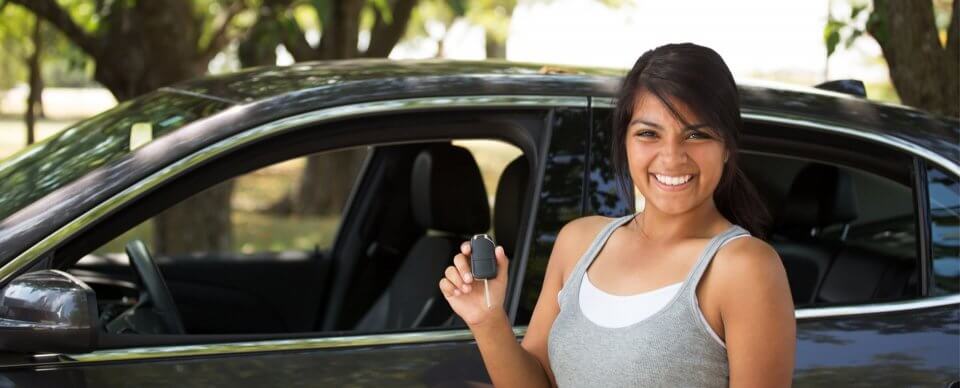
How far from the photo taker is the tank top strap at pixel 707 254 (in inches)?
73.4

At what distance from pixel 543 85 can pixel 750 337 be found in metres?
1.23

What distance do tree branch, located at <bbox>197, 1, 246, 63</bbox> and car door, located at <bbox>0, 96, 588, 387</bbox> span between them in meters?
4.91

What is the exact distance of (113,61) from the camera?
6926mm

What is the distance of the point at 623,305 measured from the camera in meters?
1.91

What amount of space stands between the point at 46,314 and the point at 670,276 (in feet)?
3.84

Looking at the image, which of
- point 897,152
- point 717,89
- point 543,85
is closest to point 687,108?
point 717,89

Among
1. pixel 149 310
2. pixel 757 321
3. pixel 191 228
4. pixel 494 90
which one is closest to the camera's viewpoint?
pixel 757 321

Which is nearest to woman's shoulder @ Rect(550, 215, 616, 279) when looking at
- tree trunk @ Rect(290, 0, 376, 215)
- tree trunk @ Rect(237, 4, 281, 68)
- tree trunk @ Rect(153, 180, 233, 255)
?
tree trunk @ Rect(153, 180, 233, 255)

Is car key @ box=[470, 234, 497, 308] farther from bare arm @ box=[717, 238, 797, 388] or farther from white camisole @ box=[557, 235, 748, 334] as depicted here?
bare arm @ box=[717, 238, 797, 388]

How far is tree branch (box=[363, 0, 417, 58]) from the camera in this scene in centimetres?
996

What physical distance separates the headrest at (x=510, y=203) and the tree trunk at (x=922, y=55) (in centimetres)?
186

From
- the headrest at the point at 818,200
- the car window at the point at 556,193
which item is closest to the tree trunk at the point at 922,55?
the headrest at the point at 818,200

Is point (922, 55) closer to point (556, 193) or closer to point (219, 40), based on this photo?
point (556, 193)

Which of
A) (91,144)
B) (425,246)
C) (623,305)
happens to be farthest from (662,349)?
(425,246)
